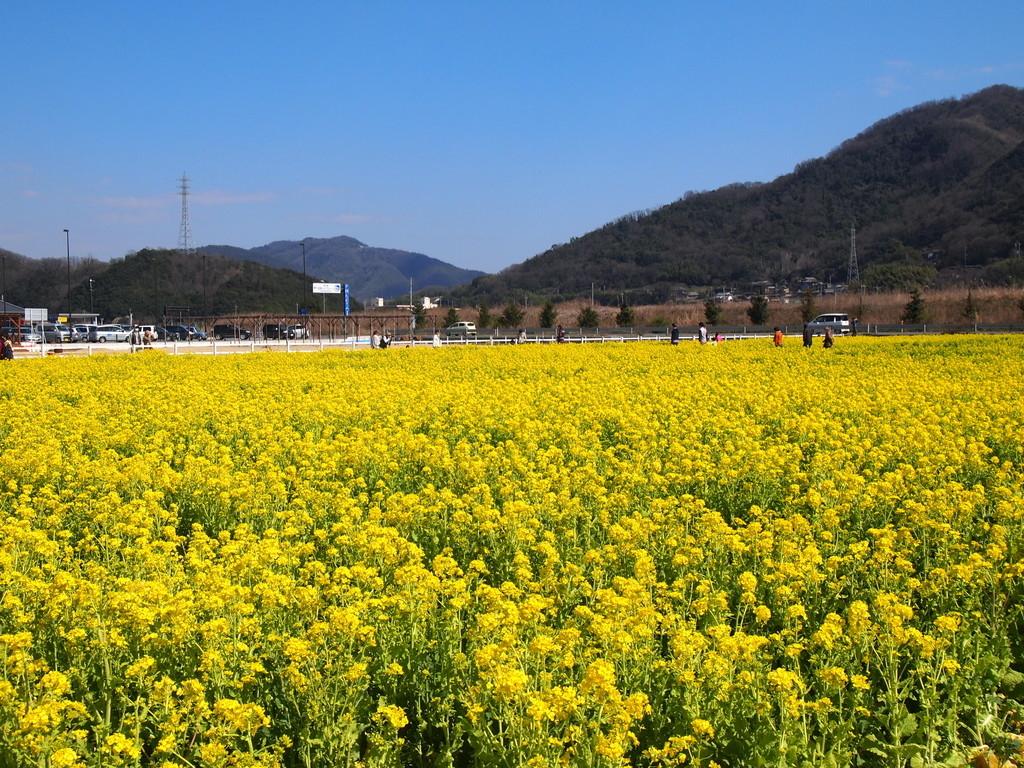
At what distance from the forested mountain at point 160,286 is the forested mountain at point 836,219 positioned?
39.5 meters

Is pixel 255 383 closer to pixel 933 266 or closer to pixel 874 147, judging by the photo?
pixel 933 266

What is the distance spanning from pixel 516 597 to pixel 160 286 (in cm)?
A: 11372

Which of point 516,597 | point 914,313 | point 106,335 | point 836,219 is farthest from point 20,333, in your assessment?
point 836,219

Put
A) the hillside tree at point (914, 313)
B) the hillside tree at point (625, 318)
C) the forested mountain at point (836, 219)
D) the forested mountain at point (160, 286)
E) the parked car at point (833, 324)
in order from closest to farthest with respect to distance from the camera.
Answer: the parked car at point (833, 324) < the hillside tree at point (914, 313) < the hillside tree at point (625, 318) < the forested mountain at point (160, 286) < the forested mountain at point (836, 219)

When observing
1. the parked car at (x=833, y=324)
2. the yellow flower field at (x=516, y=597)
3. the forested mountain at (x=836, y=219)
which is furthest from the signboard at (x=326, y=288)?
the yellow flower field at (x=516, y=597)

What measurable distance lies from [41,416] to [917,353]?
1025 inches

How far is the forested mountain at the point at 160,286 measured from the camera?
352 ft

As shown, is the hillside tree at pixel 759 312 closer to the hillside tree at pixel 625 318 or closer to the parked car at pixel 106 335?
the hillside tree at pixel 625 318

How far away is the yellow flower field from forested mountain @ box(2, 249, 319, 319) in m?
97.6

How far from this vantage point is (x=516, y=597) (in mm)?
5527

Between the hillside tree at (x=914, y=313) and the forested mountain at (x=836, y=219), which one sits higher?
the forested mountain at (x=836, y=219)

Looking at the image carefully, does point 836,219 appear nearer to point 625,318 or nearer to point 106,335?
point 625,318

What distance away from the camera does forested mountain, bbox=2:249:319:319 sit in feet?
352

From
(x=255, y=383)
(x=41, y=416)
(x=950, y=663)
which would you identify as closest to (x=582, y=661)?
(x=950, y=663)
